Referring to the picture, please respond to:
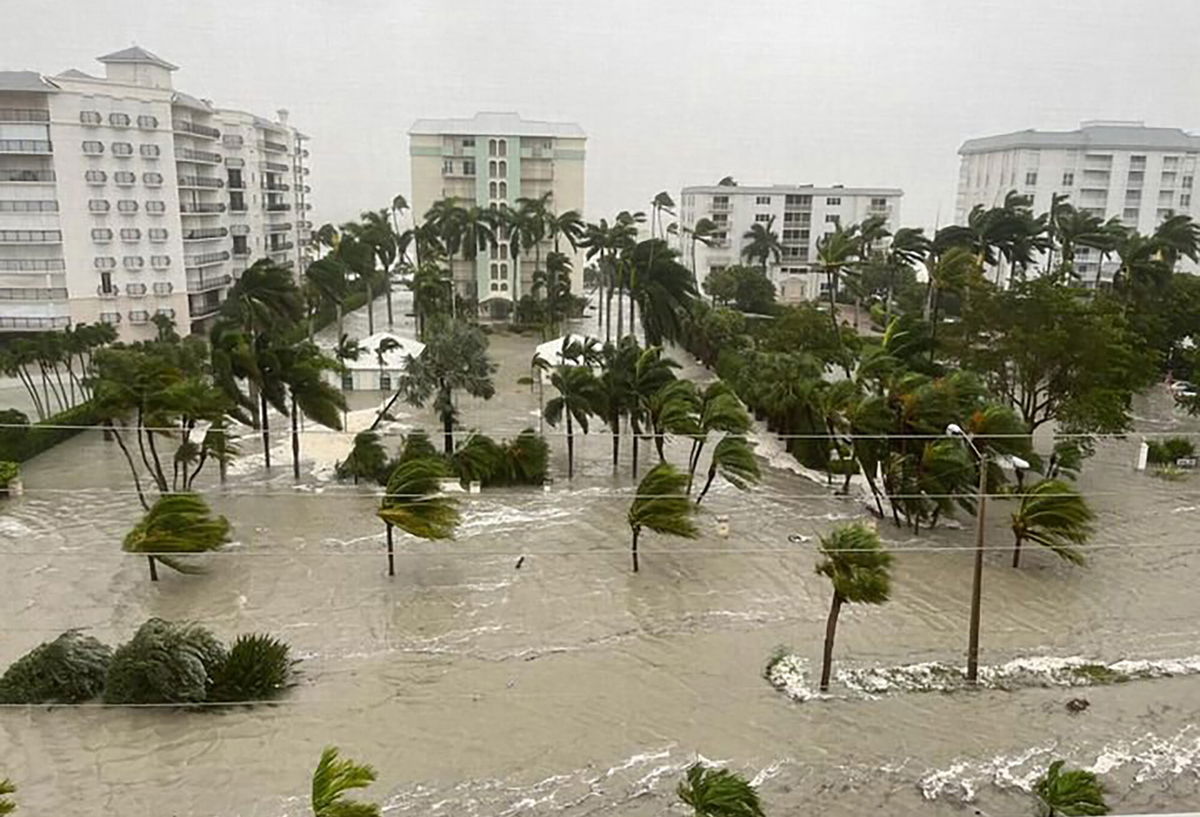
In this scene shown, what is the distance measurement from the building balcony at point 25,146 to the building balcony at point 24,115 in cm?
63

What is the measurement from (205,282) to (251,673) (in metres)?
27.5

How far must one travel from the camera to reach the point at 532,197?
4144 cm

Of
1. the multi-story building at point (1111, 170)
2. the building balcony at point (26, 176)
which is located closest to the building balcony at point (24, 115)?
the building balcony at point (26, 176)

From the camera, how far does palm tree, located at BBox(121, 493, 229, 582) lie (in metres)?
12.2

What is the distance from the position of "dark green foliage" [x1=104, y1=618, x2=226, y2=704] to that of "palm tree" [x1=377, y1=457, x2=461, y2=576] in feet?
10.4

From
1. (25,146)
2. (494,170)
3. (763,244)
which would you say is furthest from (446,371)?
(763,244)

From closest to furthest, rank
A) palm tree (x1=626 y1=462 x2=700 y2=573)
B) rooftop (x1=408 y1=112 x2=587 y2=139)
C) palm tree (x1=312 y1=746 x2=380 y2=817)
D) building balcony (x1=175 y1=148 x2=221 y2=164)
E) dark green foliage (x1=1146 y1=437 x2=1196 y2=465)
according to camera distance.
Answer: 1. palm tree (x1=312 y1=746 x2=380 y2=817)
2. palm tree (x1=626 y1=462 x2=700 y2=573)
3. dark green foliage (x1=1146 y1=437 x2=1196 y2=465)
4. building balcony (x1=175 y1=148 x2=221 y2=164)
5. rooftop (x1=408 y1=112 x2=587 y2=139)

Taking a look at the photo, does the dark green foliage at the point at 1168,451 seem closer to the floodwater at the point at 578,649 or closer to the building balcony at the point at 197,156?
the floodwater at the point at 578,649

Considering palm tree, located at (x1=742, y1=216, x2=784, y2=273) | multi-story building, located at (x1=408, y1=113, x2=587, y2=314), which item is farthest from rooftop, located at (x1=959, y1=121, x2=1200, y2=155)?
multi-story building, located at (x1=408, y1=113, x2=587, y2=314)

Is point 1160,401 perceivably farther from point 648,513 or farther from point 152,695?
point 152,695

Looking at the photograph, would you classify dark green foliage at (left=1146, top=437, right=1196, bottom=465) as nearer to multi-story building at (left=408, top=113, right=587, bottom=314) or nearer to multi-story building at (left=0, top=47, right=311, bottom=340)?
multi-story building at (left=408, top=113, right=587, bottom=314)

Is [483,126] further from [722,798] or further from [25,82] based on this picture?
[722,798]

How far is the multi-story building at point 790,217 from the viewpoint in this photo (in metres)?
49.5

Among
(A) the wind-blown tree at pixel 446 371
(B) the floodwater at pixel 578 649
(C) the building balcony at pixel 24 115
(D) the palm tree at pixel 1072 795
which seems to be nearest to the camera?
(D) the palm tree at pixel 1072 795
